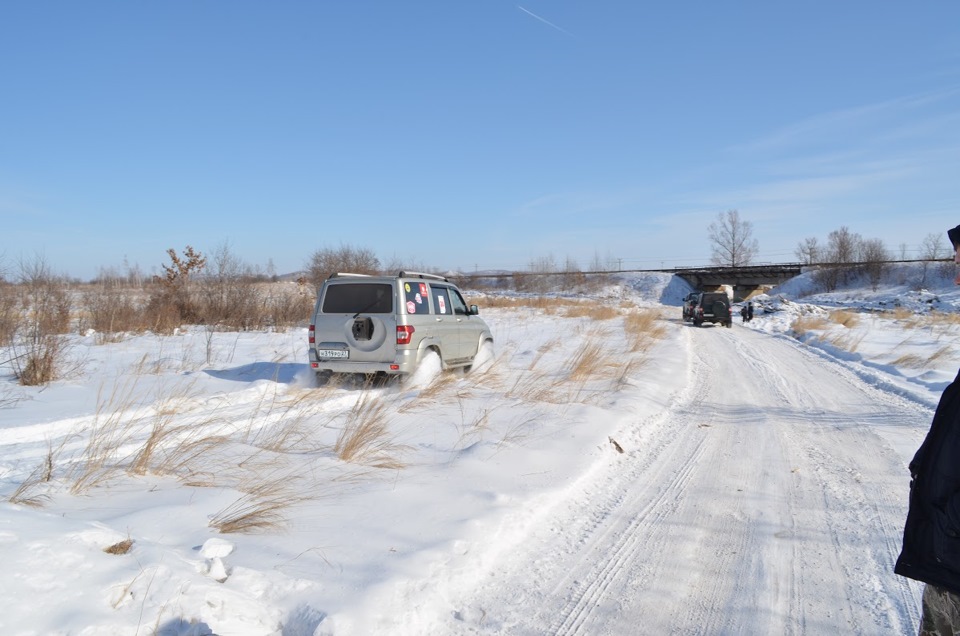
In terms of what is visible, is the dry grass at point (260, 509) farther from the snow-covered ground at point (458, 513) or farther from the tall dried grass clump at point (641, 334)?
the tall dried grass clump at point (641, 334)

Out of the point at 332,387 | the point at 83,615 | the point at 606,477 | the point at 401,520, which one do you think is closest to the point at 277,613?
the point at 83,615

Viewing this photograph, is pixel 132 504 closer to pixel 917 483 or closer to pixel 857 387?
pixel 917 483

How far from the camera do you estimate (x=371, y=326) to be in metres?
9.46

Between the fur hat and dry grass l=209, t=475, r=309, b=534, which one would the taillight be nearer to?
dry grass l=209, t=475, r=309, b=534


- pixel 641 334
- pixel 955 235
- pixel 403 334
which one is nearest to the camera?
pixel 955 235

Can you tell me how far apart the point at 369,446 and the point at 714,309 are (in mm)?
28218

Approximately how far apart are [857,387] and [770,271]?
6073 centimetres

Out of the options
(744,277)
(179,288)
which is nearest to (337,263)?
(179,288)

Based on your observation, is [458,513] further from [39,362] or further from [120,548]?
[39,362]

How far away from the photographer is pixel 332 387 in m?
9.36

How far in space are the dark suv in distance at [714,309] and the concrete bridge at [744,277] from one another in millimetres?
38831

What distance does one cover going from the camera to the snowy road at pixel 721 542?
10.4ft

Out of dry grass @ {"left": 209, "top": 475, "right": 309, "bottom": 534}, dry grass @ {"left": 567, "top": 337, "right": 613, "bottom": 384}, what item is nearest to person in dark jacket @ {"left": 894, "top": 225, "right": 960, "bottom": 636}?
dry grass @ {"left": 209, "top": 475, "right": 309, "bottom": 534}

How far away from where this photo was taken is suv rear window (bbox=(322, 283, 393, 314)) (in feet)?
31.3
